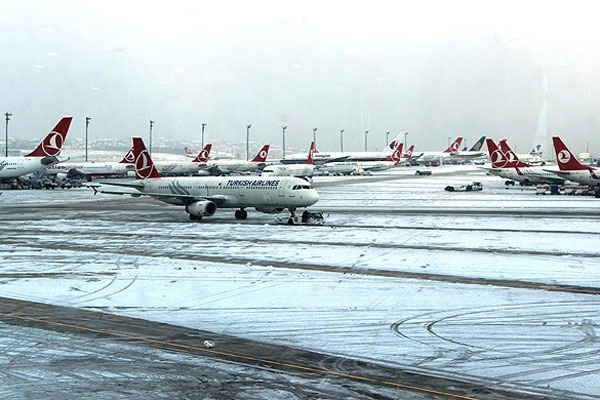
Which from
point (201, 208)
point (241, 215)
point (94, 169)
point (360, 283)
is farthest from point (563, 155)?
point (94, 169)

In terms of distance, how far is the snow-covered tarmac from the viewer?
1852cm

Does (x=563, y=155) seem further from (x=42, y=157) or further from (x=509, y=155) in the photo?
(x=42, y=157)

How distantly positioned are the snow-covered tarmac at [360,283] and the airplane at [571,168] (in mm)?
30050

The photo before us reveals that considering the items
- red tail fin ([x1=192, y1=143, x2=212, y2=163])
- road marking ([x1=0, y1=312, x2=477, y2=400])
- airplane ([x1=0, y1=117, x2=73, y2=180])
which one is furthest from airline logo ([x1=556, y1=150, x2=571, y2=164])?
red tail fin ([x1=192, y1=143, x2=212, y2=163])

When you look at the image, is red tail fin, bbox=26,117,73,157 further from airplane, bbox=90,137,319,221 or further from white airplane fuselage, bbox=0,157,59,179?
airplane, bbox=90,137,319,221

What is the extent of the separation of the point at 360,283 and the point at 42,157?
7584cm

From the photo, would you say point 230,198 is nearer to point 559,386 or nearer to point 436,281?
point 436,281

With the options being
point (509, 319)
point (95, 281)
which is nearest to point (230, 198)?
point (95, 281)

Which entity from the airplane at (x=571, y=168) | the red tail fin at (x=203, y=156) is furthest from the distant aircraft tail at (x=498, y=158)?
the red tail fin at (x=203, y=156)

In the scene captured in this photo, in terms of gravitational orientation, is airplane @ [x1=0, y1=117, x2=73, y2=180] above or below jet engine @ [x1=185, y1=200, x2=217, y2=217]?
above

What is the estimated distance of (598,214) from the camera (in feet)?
196

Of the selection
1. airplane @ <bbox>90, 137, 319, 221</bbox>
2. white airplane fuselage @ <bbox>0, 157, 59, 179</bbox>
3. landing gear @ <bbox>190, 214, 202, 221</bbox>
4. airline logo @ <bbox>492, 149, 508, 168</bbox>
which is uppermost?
airline logo @ <bbox>492, 149, 508, 168</bbox>

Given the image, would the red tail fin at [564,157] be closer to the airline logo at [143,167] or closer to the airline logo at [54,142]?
the airline logo at [143,167]

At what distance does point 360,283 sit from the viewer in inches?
1128
